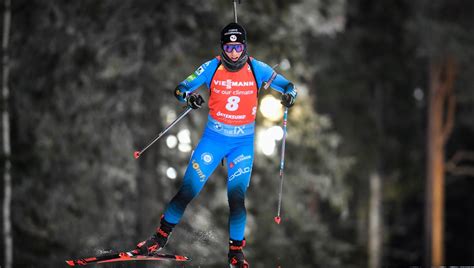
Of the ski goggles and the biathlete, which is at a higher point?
the ski goggles

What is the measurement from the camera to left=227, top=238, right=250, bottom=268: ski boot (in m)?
5.91

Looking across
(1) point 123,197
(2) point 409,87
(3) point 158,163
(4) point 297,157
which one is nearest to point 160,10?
(3) point 158,163

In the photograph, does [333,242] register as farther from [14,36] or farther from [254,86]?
[254,86]

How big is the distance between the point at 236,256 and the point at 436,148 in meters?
22.3

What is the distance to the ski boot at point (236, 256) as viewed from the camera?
5.91 meters

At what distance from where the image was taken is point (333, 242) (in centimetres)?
2092

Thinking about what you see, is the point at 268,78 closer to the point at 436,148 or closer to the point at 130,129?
the point at 130,129

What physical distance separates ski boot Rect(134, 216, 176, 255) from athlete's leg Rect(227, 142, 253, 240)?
529mm

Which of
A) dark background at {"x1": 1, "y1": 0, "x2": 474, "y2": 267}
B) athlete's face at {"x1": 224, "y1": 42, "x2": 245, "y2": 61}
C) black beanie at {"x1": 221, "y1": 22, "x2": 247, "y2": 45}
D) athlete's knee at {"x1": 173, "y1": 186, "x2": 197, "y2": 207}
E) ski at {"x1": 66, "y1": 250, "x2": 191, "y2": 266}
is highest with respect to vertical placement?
dark background at {"x1": 1, "y1": 0, "x2": 474, "y2": 267}

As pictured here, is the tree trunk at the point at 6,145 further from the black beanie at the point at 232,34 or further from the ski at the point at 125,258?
the black beanie at the point at 232,34

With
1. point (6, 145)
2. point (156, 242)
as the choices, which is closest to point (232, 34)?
point (156, 242)

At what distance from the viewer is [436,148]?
26.9 meters

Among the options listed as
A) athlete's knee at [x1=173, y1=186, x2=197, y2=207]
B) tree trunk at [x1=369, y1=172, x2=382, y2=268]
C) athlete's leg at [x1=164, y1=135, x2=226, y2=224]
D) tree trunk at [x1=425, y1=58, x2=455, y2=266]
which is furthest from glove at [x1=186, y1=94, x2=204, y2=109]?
tree trunk at [x1=369, y1=172, x2=382, y2=268]

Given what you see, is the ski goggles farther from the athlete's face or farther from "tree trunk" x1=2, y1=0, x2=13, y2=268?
"tree trunk" x1=2, y1=0, x2=13, y2=268
